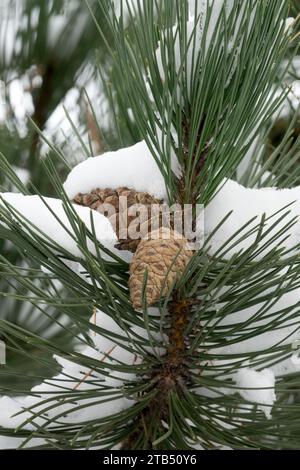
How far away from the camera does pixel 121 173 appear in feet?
2.77

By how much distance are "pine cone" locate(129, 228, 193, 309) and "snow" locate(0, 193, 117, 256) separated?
5cm

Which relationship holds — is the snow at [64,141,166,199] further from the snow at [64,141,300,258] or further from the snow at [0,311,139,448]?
the snow at [0,311,139,448]

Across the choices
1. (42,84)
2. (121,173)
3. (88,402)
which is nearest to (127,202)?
(121,173)

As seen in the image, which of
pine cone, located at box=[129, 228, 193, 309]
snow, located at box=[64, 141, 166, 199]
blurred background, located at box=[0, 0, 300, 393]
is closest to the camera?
pine cone, located at box=[129, 228, 193, 309]

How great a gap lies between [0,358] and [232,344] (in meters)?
0.30

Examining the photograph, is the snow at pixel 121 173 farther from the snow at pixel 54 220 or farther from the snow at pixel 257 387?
the snow at pixel 257 387

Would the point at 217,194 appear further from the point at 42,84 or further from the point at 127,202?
the point at 42,84

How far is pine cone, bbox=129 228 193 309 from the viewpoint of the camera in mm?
718

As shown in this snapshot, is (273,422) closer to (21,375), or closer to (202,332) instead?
(202,332)

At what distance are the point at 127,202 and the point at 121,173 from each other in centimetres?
4

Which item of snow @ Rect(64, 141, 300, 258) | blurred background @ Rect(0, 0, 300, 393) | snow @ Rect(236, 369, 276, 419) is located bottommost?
snow @ Rect(236, 369, 276, 419)

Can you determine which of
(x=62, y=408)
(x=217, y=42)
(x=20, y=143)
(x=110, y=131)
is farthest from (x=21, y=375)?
(x=20, y=143)

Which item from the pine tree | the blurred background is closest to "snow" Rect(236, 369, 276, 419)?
the pine tree

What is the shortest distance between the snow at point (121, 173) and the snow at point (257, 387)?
0.67ft
